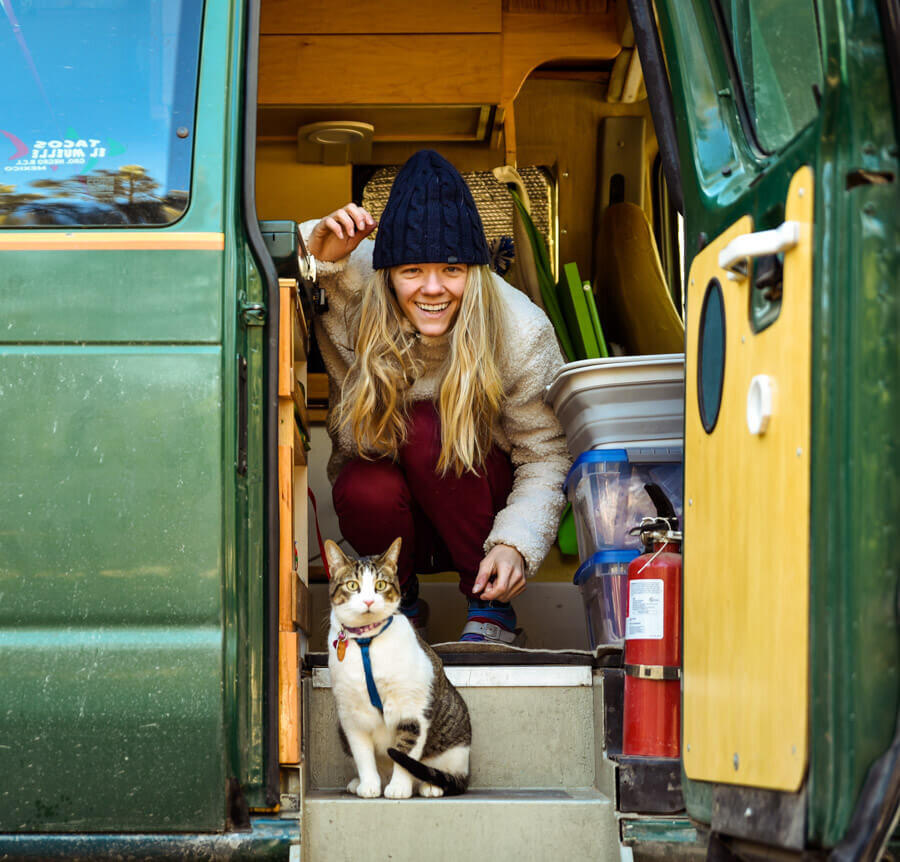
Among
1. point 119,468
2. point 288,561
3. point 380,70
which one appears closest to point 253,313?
point 119,468

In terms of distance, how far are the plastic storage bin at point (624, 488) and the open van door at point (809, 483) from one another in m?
0.79

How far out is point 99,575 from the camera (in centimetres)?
179

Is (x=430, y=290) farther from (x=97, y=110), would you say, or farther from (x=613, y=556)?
(x=97, y=110)

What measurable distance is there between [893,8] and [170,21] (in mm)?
1213

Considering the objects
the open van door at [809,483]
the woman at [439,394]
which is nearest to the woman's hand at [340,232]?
the woman at [439,394]

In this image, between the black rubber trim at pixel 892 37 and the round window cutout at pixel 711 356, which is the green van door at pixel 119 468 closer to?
the round window cutout at pixel 711 356

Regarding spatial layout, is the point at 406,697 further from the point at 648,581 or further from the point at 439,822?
the point at 648,581

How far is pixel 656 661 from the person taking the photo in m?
1.98

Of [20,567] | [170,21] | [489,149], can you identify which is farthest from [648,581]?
[489,149]

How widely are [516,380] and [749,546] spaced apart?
137 cm

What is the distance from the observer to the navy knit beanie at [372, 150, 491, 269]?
2.63m

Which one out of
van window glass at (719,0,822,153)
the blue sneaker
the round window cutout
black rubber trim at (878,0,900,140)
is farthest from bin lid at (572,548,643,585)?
black rubber trim at (878,0,900,140)

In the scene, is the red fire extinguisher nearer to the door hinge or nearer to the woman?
the woman

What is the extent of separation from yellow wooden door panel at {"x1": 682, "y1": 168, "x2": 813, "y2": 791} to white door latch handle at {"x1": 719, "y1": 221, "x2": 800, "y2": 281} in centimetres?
1
